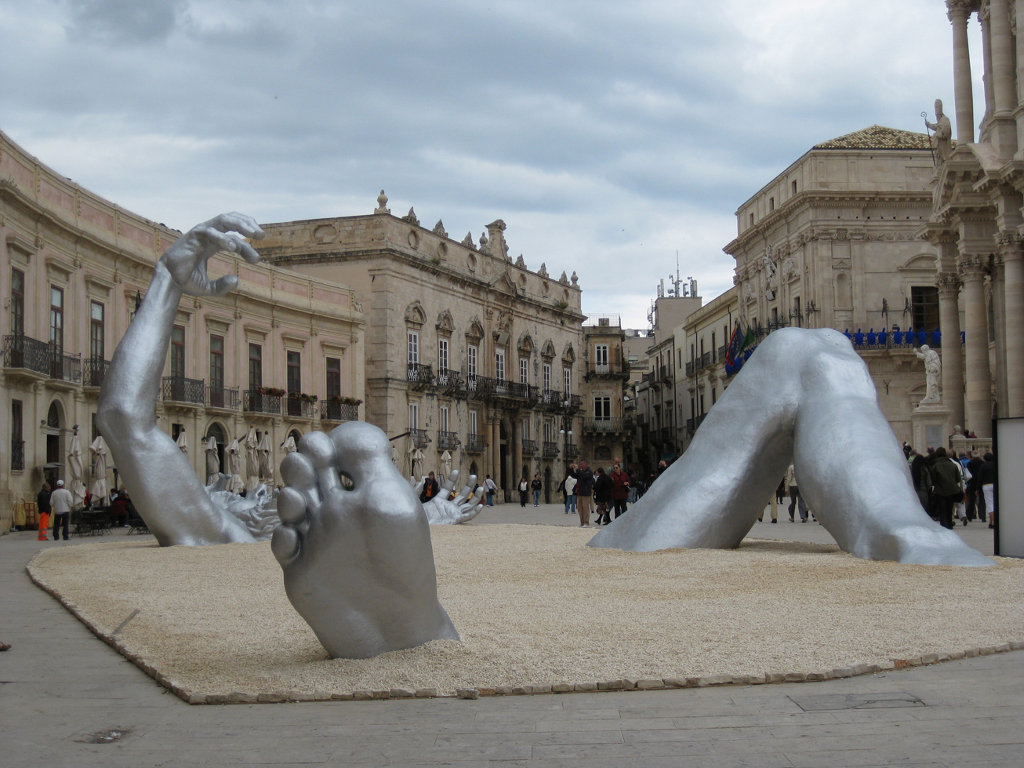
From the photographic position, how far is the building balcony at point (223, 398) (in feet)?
104

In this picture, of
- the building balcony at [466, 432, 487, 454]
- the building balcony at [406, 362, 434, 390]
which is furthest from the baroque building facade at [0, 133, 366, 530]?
the building balcony at [466, 432, 487, 454]

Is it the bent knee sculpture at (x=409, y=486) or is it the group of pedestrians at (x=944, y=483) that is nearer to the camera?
the bent knee sculpture at (x=409, y=486)

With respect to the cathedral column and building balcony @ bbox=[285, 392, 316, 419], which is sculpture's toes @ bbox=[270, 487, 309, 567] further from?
building balcony @ bbox=[285, 392, 316, 419]

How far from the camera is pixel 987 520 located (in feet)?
58.9

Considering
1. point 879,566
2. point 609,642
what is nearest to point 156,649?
point 609,642

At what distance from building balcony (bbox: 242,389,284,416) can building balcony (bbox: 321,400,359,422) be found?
2275 millimetres

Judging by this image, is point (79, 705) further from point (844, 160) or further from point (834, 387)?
point (844, 160)

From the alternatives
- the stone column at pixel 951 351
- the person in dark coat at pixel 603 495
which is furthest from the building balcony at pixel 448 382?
the person in dark coat at pixel 603 495

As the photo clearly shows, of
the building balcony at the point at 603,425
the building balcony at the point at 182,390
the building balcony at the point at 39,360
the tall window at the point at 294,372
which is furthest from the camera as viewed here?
the building balcony at the point at 603,425

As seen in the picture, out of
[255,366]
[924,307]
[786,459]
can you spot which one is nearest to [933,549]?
[786,459]

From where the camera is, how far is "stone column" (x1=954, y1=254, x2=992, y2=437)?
26672 mm

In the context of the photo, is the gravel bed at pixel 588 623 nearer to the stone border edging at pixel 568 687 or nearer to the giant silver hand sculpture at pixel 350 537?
the stone border edging at pixel 568 687

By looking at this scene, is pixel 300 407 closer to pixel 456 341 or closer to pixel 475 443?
pixel 456 341

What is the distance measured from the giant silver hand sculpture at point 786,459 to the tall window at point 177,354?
70.4 ft
